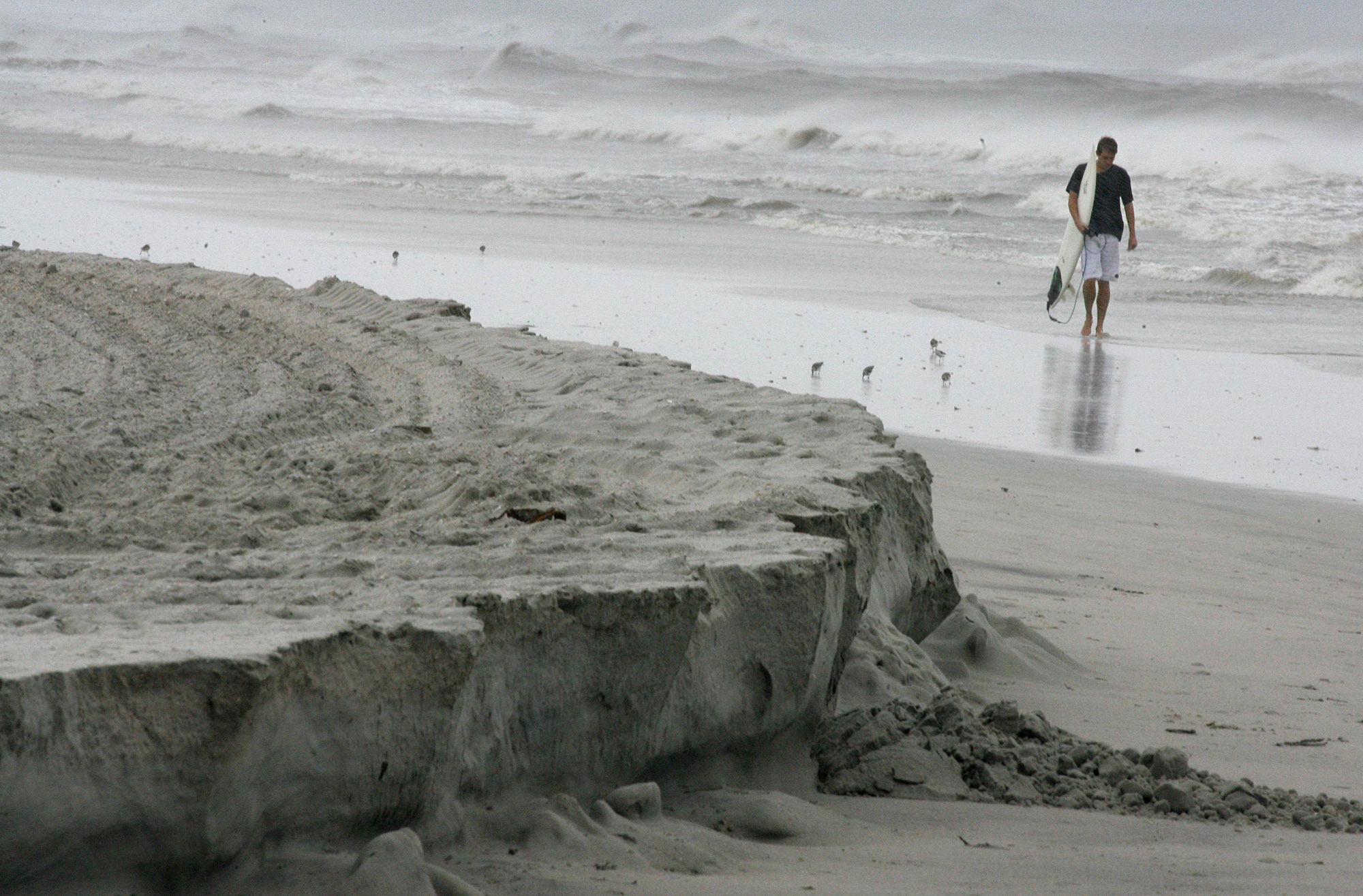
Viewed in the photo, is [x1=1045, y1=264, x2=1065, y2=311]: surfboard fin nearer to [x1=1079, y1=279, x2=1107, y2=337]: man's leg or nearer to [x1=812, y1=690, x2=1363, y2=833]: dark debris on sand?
[x1=1079, y1=279, x2=1107, y2=337]: man's leg

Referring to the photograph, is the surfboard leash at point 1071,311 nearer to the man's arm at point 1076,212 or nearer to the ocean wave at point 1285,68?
the man's arm at point 1076,212

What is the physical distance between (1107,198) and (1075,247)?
0.46 meters

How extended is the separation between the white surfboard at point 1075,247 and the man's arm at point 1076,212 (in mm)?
21

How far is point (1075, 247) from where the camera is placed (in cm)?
1056

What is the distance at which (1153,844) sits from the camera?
2.65 metres

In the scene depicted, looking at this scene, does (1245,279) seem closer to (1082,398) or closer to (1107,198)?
(1107,198)

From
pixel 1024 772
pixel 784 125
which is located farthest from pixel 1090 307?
pixel 784 125

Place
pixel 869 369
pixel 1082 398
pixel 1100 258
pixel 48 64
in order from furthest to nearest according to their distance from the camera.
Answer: pixel 48 64 < pixel 1100 258 < pixel 1082 398 < pixel 869 369

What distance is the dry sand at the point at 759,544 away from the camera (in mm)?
2363

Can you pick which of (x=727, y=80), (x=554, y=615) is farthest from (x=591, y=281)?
(x=727, y=80)

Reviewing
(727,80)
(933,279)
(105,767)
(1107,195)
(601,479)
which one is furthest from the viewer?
(727,80)

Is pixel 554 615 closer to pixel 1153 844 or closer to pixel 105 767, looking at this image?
pixel 105 767

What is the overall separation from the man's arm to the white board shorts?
0.09 m

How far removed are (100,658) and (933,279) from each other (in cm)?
1119
